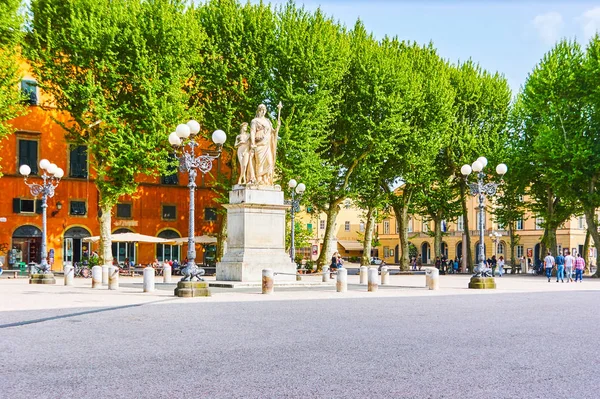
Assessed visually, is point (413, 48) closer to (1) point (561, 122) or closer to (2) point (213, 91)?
(1) point (561, 122)

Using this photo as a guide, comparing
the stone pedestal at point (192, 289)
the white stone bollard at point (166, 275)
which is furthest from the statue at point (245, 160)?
the white stone bollard at point (166, 275)

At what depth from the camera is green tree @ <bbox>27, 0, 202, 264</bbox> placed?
117ft

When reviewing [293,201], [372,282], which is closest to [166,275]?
[293,201]

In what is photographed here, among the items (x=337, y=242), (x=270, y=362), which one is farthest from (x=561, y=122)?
(x=337, y=242)

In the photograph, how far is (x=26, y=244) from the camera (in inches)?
1884

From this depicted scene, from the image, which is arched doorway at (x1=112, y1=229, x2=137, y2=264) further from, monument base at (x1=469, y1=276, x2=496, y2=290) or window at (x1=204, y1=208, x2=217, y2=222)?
monument base at (x1=469, y1=276, x2=496, y2=290)

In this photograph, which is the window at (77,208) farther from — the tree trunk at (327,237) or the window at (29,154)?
the tree trunk at (327,237)

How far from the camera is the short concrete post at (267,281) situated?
22.4 m

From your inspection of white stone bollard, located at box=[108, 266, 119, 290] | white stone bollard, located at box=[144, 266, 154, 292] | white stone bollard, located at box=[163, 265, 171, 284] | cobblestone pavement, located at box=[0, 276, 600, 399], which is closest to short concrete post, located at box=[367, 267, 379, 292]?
cobblestone pavement, located at box=[0, 276, 600, 399]

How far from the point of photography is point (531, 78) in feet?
153

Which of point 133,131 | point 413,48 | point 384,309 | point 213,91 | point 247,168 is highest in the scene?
point 413,48

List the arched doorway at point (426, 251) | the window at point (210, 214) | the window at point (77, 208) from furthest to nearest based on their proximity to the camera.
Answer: the arched doorway at point (426, 251) < the window at point (210, 214) < the window at point (77, 208)

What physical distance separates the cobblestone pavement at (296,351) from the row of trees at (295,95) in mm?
19947

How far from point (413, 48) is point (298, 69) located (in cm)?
1338
